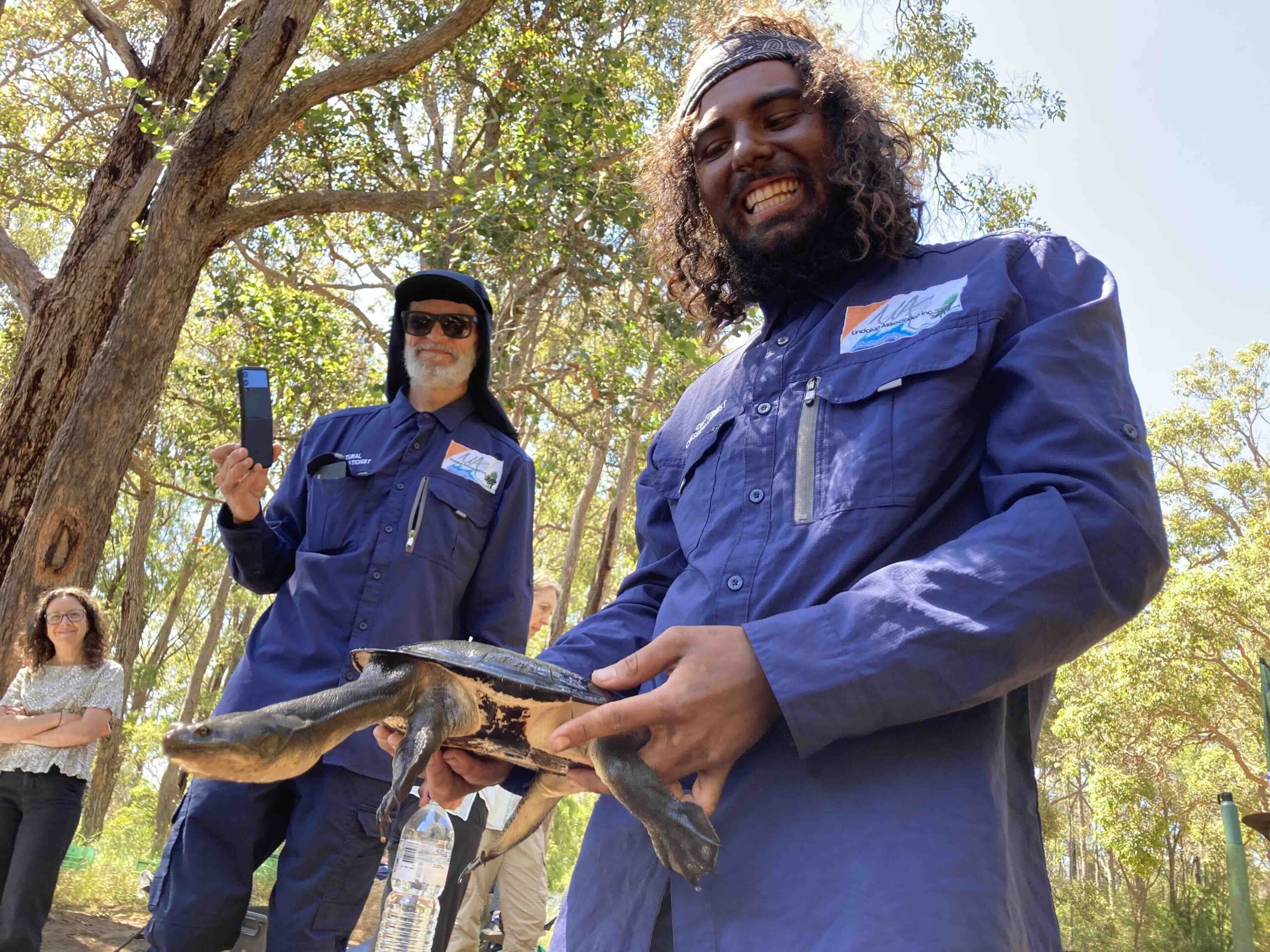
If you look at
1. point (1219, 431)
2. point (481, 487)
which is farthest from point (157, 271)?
point (1219, 431)

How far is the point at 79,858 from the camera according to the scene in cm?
966

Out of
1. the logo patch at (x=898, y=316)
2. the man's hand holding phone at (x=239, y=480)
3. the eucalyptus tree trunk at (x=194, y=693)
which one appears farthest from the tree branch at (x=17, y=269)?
the eucalyptus tree trunk at (x=194, y=693)

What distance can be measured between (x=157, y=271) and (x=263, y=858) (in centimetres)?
450

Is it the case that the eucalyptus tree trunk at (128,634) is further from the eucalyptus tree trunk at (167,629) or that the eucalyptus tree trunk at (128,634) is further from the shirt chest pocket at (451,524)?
the shirt chest pocket at (451,524)

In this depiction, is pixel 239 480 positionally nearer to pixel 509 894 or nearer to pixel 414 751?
pixel 414 751

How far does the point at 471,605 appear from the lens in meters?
3.28

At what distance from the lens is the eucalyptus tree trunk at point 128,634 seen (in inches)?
562

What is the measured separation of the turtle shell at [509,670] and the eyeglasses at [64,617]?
5.20 m

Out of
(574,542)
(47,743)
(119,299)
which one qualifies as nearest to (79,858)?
(47,743)

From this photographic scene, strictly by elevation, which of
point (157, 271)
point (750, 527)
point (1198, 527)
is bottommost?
point (750, 527)

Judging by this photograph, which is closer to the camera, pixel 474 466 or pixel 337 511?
pixel 337 511

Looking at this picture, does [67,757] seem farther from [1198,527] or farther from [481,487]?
[1198,527]

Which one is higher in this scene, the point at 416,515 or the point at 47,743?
the point at 416,515

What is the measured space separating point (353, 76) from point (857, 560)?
6.76 metres
